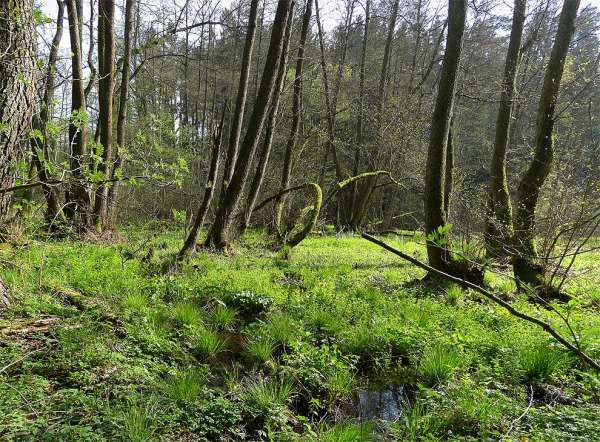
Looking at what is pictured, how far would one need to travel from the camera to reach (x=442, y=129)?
7102 millimetres

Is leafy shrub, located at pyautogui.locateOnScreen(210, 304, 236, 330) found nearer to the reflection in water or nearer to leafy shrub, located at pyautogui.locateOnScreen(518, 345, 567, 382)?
the reflection in water

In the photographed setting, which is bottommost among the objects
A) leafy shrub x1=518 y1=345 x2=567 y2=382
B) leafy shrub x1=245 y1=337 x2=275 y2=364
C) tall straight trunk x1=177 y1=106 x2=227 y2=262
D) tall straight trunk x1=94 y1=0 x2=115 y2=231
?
leafy shrub x1=245 y1=337 x2=275 y2=364

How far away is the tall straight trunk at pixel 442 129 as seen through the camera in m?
6.93

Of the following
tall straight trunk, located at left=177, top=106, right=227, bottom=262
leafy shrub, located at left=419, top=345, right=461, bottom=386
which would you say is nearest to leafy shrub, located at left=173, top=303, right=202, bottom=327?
leafy shrub, located at left=419, top=345, right=461, bottom=386

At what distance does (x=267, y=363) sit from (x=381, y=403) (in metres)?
1.14

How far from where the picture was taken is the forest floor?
9.55 feet

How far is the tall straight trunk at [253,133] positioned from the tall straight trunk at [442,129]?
3525mm

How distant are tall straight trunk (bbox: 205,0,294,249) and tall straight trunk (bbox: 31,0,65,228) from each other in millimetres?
3232

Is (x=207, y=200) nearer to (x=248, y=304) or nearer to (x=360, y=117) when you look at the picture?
(x=248, y=304)

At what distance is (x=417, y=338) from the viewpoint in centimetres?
451

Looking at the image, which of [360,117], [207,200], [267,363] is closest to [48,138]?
[267,363]

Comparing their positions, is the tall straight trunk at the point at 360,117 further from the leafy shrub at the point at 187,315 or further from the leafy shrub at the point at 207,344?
the leafy shrub at the point at 207,344

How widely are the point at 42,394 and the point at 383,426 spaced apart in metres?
2.47

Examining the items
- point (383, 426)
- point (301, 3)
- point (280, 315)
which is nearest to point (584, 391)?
point (383, 426)
